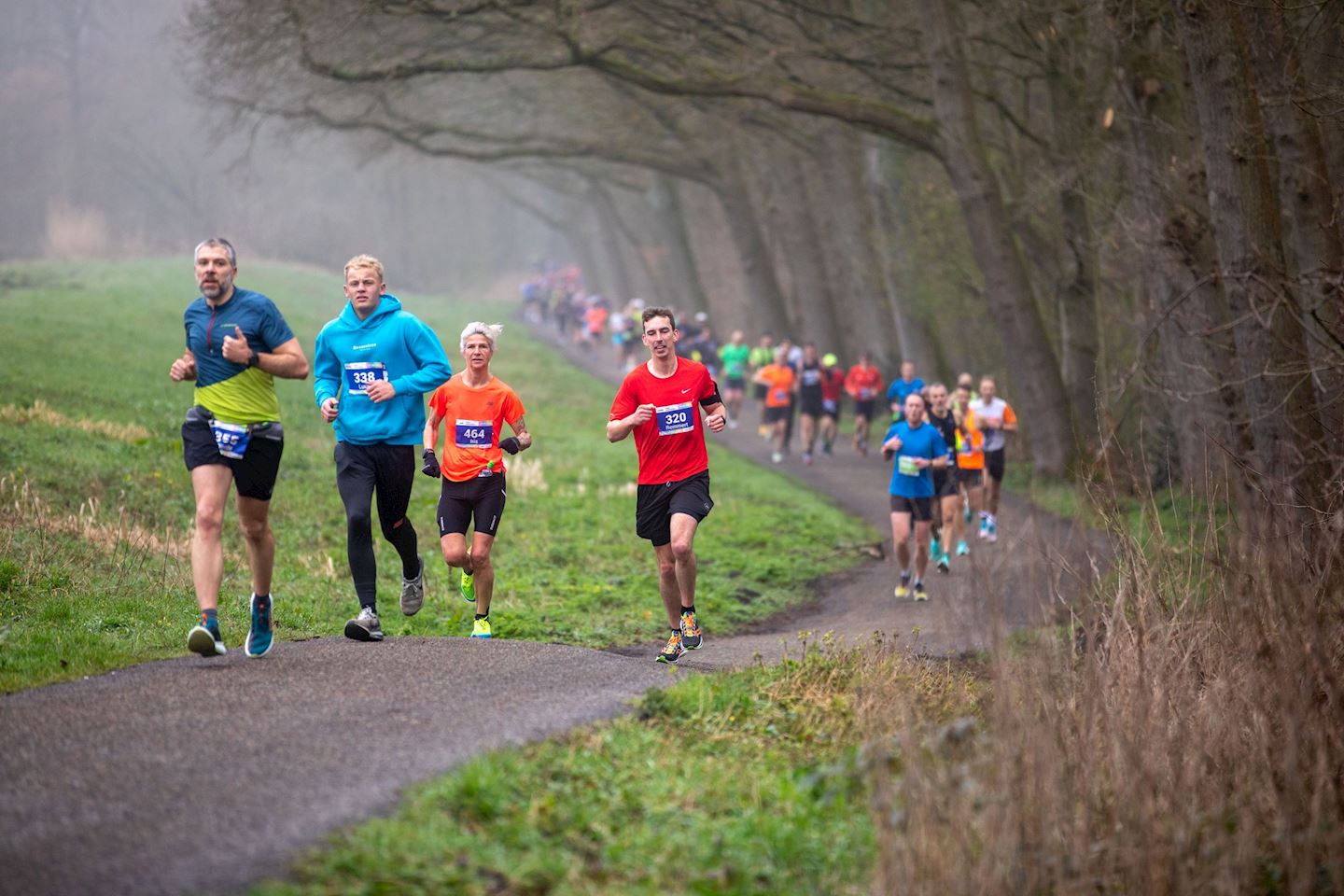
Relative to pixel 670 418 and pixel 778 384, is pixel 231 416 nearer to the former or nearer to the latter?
pixel 670 418

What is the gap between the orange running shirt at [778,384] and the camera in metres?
25.7

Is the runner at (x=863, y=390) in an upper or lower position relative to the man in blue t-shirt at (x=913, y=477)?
Answer: upper

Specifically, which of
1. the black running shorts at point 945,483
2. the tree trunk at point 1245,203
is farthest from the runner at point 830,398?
the tree trunk at point 1245,203

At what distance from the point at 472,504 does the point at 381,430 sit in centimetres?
89

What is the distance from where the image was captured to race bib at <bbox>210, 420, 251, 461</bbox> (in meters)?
8.55

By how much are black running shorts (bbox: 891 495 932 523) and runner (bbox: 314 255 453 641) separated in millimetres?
5692

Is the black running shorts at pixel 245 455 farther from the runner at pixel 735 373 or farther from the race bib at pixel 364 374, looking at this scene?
the runner at pixel 735 373

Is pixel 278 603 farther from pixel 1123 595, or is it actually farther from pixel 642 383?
pixel 1123 595

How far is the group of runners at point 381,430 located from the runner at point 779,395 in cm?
Result: 1561

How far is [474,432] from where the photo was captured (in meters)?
10.0

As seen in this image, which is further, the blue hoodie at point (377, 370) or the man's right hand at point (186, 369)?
the blue hoodie at point (377, 370)

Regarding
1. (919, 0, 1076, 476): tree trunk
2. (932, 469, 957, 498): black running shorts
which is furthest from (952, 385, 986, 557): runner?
(919, 0, 1076, 476): tree trunk

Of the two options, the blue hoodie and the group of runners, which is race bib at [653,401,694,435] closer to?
the group of runners

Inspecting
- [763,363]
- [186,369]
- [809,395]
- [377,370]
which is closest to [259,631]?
[186,369]
